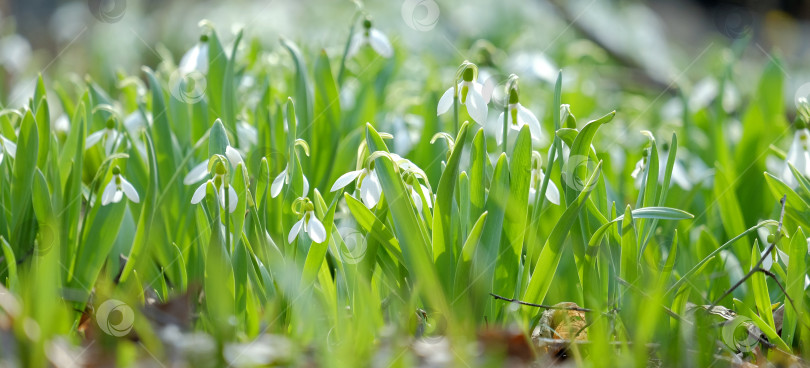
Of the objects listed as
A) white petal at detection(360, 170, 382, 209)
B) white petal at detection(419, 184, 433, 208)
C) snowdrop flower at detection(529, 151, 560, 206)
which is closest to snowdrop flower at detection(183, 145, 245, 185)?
white petal at detection(360, 170, 382, 209)

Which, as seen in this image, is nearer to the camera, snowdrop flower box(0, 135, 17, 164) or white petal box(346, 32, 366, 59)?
snowdrop flower box(0, 135, 17, 164)

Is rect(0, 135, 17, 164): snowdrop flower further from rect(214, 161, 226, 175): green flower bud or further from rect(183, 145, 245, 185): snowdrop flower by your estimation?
rect(214, 161, 226, 175): green flower bud

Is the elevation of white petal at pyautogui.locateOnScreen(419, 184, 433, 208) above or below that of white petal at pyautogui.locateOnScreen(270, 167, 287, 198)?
above

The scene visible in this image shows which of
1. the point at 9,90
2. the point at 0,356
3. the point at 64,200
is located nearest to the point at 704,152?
the point at 64,200

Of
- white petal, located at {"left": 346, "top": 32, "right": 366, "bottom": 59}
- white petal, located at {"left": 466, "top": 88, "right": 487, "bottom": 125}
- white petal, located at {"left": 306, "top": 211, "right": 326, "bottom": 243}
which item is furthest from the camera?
white petal, located at {"left": 346, "top": 32, "right": 366, "bottom": 59}

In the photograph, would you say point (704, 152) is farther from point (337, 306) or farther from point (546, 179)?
point (337, 306)

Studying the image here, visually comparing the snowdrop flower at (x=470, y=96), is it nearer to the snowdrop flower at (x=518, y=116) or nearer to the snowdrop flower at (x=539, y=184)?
the snowdrop flower at (x=518, y=116)

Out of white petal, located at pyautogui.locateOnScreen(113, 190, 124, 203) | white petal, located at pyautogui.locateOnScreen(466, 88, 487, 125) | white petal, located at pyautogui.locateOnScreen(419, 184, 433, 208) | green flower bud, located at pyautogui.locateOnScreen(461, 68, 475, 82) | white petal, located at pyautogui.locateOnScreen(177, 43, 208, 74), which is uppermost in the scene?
green flower bud, located at pyautogui.locateOnScreen(461, 68, 475, 82)
